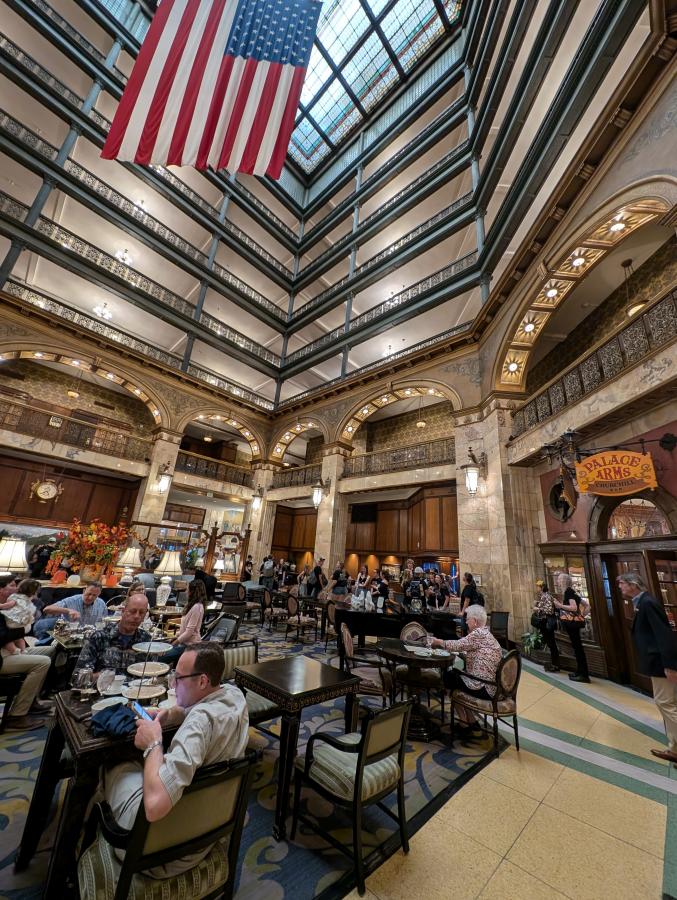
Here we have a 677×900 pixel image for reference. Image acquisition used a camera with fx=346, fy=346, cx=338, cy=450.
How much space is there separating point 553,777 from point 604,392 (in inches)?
211

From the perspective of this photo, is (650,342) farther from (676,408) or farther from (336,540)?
(336,540)

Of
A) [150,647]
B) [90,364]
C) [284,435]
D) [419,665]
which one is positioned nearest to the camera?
[150,647]

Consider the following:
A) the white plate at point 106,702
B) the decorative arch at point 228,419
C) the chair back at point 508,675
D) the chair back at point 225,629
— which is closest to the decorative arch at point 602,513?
the chair back at point 508,675

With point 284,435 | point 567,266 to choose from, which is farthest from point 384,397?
point 567,266

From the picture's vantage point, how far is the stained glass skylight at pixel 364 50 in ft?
49.4

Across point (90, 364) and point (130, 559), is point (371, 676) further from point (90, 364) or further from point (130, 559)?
point (90, 364)

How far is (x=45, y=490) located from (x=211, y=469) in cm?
570

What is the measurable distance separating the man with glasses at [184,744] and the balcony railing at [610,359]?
6.43m

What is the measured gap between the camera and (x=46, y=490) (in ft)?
41.0

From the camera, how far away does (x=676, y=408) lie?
16.7 ft

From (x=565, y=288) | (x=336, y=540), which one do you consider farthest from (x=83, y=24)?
(x=336, y=540)

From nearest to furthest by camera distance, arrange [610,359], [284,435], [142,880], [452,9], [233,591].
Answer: [142,880] → [610,359] → [233,591] → [452,9] → [284,435]

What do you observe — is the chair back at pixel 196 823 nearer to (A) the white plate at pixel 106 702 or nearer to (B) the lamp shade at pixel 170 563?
(A) the white plate at pixel 106 702

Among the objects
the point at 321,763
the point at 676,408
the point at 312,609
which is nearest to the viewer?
the point at 321,763
